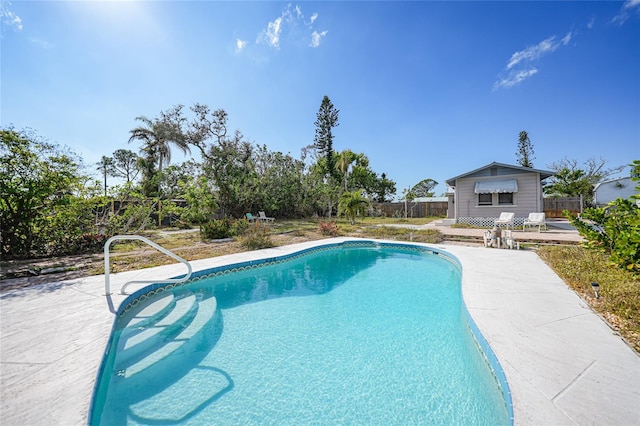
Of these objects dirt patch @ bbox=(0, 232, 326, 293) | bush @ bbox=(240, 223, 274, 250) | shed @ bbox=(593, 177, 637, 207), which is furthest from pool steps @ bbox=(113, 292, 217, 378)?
shed @ bbox=(593, 177, 637, 207)

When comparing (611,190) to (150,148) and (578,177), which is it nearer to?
(578,177)

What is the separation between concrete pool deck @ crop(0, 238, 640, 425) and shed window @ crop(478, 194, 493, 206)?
12.0 metres

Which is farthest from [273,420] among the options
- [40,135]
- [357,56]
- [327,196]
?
[327,196]

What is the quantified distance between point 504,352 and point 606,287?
128 inches

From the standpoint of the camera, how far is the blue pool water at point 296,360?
2271 mm

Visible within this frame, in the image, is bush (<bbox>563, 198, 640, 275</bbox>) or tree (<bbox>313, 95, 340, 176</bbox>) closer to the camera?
bush (<bbox>563, 198, 640, 275</bbox>)

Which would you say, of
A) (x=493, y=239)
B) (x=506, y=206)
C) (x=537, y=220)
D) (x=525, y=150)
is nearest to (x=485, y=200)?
(x=506, y=206)

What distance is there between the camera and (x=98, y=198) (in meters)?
7.93

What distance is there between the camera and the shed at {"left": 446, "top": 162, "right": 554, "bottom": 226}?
45.0 ft

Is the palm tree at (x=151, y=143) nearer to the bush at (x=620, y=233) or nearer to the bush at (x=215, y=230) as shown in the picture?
the bush at (x=215, y=230)

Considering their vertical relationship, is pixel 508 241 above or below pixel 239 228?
below

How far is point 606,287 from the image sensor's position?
4.05 meters

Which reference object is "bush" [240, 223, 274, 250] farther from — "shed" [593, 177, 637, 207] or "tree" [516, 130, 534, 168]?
"tree" [516, 130, 534, 168]

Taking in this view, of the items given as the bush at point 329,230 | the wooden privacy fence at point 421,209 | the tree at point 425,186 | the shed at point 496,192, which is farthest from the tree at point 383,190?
the bush at point 329,230
